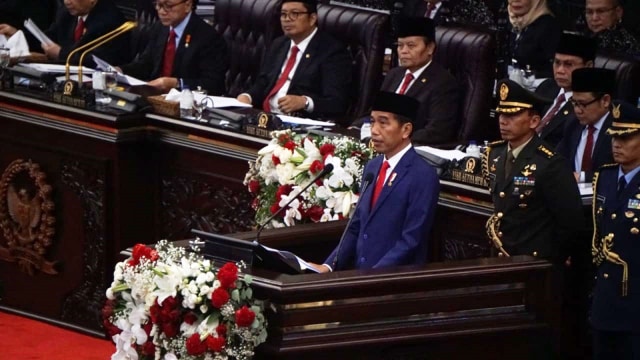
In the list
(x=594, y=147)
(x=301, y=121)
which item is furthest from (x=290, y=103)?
(x=594, y=147)

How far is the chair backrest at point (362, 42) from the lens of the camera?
8484 mm

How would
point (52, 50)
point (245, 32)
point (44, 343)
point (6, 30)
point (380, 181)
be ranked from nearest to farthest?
point (380, 181) < point (44, 343) < point (245, 32) < point (52, 50) < point (6, 30)

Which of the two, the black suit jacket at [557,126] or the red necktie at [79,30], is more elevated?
the red necktie at [79,30]

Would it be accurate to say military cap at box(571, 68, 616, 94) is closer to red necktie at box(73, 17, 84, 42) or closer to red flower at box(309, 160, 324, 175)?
red flower at box(309, 160, 324, 175)

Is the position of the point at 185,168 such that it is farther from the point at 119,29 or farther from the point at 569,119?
the point at 569,119

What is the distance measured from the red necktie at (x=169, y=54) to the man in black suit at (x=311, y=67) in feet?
2.10

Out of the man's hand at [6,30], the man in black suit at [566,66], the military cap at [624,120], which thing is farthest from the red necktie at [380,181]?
the man's hand at [6,30]

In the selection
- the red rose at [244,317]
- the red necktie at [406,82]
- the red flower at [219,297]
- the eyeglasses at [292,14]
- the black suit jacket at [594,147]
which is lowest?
the red rose at [244,317]

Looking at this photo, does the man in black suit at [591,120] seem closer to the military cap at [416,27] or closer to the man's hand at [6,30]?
the military cap at [416,27]

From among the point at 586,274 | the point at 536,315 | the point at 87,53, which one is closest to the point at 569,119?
the point at 586,274

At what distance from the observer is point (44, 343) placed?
25.3 ft

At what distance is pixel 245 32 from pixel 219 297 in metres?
4.44

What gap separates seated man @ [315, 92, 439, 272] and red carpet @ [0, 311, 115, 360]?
85.5 inches

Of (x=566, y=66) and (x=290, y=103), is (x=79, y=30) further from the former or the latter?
(x=566, y=66)
